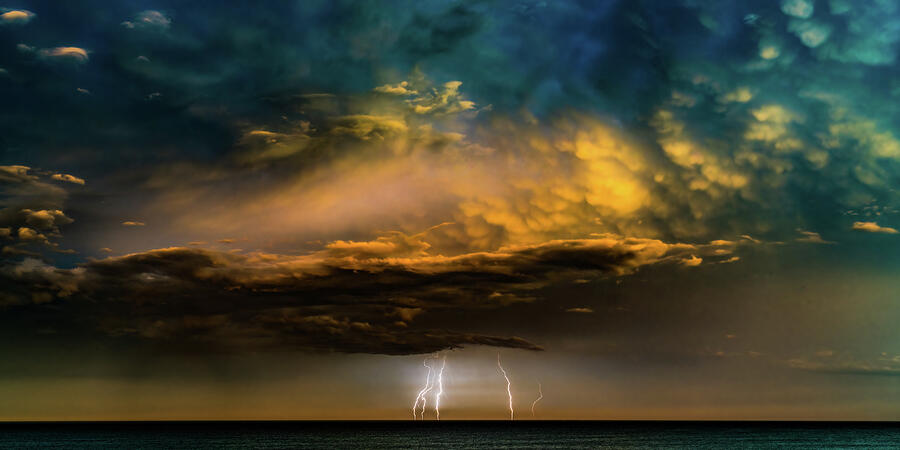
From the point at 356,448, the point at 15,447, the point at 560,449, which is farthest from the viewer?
the point at 15,447

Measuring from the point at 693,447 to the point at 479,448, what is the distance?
49248 mm

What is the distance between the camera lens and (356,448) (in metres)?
147

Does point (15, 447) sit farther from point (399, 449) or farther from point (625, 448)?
point (625, 448)

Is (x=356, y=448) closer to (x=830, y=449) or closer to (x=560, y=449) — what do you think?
(x=560, y=449)

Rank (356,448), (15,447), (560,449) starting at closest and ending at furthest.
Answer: (560,449) < (356,448) < (15,447)

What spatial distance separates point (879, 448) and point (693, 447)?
4373cm

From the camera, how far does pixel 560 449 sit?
453 feet

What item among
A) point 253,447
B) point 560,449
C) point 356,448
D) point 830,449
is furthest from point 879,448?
Answer: point 253,447

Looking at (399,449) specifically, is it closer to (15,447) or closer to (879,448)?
(15,447)

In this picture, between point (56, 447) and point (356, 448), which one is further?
point (56, 447)

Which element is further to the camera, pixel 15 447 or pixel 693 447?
pixel 15 447

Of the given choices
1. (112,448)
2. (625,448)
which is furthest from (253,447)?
(625,448)

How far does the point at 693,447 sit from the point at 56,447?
154 metres

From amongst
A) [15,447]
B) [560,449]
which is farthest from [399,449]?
[15,447]
